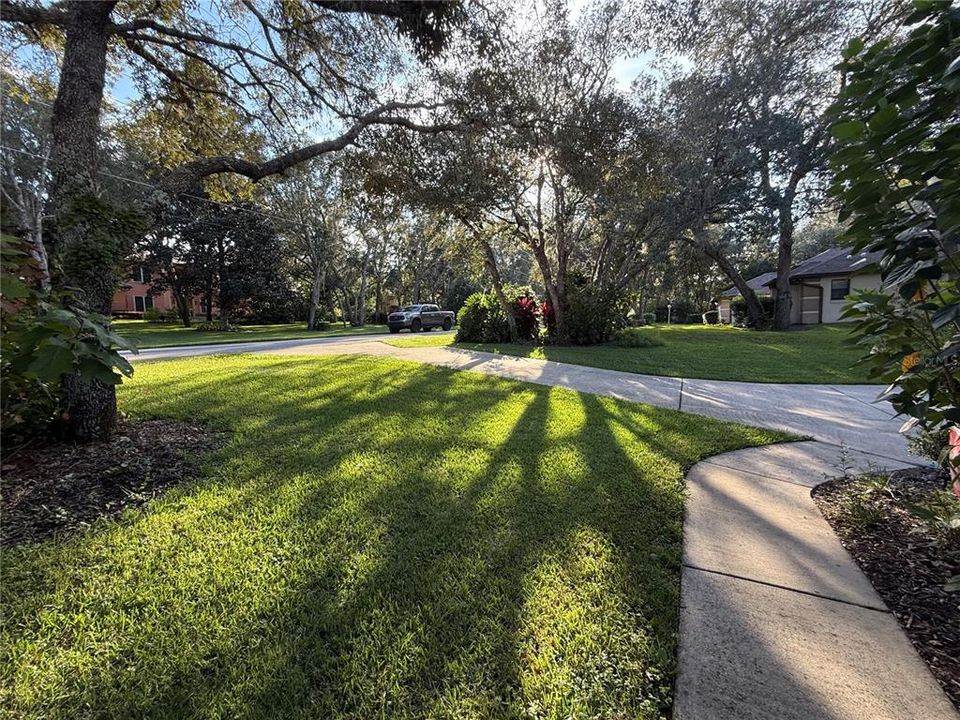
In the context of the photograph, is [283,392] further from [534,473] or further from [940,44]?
[940,44]

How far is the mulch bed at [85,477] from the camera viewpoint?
231 cm

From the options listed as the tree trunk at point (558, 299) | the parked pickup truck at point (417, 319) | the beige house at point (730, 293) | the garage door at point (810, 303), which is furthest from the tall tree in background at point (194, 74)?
the beige house at point (730, 293)

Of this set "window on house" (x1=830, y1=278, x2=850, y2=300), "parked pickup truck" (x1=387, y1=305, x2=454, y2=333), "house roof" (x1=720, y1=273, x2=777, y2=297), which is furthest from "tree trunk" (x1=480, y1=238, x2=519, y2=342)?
"house roof" (x1=720, y1=273, x2=777, y2=297)

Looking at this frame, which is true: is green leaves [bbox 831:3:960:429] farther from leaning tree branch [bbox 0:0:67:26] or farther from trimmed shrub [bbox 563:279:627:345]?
trimmed shrub [bbox 563:279:627:345]

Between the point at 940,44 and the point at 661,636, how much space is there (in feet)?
7.20

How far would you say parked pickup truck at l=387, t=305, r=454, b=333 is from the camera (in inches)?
874

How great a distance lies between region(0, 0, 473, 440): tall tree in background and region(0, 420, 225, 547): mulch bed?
286mm

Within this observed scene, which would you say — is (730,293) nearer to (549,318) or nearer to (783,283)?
(783,283)

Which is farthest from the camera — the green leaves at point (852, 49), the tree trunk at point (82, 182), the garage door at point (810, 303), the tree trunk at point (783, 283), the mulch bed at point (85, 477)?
the garage door at point (810, 303)

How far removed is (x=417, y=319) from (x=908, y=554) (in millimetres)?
21664

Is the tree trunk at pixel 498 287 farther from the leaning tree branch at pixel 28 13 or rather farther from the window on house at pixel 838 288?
the window on house at pixel 838 288

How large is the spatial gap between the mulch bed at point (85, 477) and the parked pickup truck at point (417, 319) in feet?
61.6

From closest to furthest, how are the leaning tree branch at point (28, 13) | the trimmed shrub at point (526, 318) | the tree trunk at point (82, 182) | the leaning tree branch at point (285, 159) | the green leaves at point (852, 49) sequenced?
1. the green leaves at point (852, 49)
2. the tree trunk at point (82, 182)
3. the leaning tree branch at point (285, 159)
4. the leaning tree branch at point (28, 13)
5. the trimmed shrub at point (526, 318)

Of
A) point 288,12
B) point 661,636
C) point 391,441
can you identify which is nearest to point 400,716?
point 661,636
